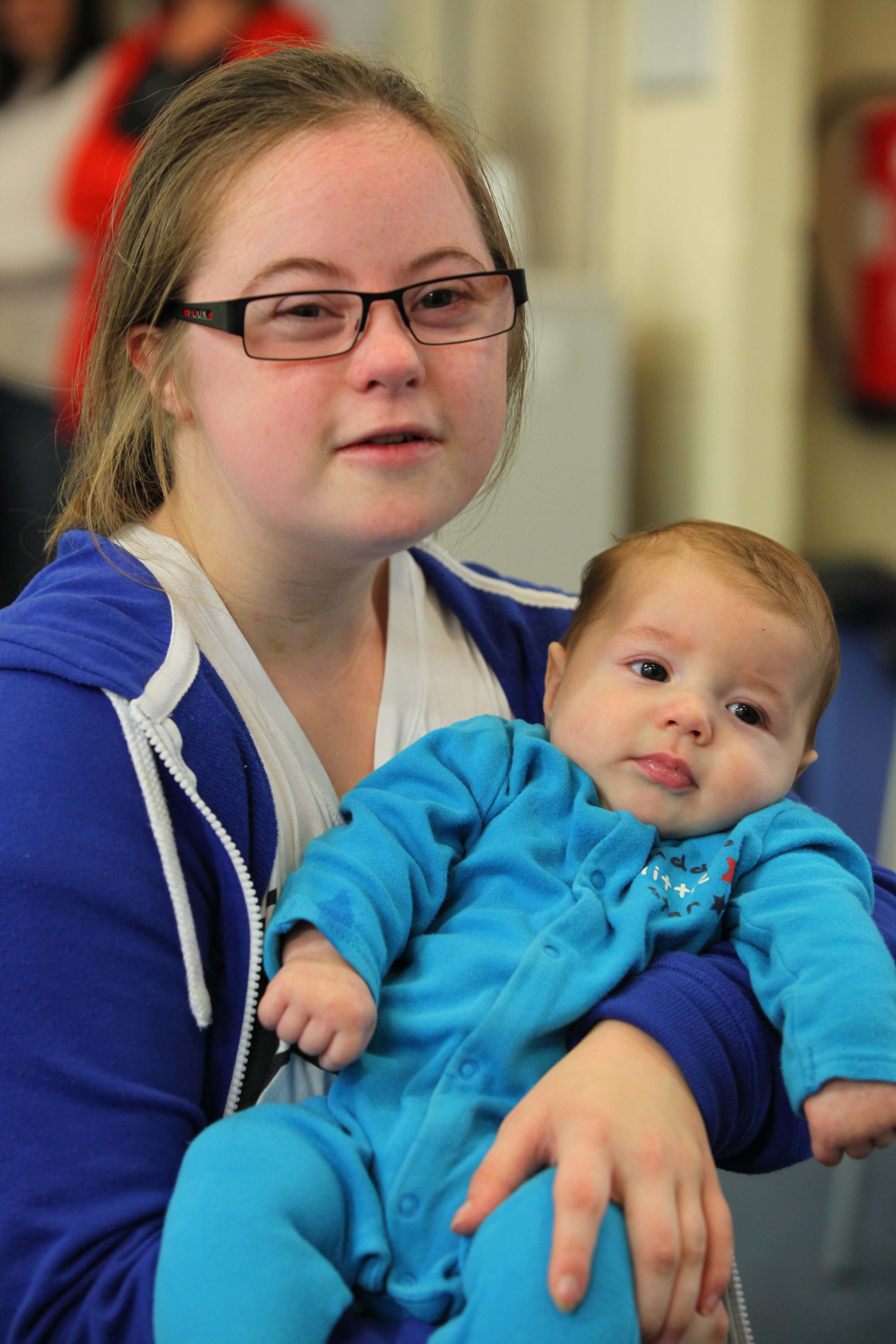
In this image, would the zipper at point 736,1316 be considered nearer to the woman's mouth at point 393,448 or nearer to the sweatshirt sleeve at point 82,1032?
the sweatshirt sleeve at point 82,1032

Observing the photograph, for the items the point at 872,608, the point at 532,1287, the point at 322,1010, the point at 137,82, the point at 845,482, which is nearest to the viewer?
the point at 532,1287

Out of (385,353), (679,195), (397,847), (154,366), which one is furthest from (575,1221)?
(679,195)

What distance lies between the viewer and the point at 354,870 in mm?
925

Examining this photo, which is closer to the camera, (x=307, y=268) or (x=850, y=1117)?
(x=850, y=1117)

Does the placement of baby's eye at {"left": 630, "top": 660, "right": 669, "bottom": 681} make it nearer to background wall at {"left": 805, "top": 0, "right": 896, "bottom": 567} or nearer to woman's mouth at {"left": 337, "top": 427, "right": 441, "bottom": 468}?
woman's mouth at {"left": 337, "top": 427, "right": 441, "bottom": 468}

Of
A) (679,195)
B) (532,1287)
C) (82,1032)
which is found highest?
(679,195)

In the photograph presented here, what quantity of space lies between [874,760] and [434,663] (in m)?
2.44

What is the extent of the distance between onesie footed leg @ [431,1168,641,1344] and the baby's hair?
50cm

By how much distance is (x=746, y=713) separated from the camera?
1.07 metres

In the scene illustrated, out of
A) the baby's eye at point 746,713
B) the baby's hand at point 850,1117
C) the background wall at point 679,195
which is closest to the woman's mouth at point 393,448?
the baby's eye at point 746,713

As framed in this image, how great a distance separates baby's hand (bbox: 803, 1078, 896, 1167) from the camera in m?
0.83

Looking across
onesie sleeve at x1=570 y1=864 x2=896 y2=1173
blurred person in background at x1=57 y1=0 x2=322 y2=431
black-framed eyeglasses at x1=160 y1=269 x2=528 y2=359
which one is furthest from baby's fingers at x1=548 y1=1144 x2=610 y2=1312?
blurred person in background at x1=57 y1=0 x2=322 y2=431

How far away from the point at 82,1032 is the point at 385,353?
1.75 ft

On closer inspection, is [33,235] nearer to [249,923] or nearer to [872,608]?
[872,608]
